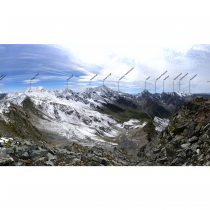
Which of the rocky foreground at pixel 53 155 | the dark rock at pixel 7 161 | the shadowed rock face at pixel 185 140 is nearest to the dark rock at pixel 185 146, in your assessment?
the shadowed rock face at pixel 185 140

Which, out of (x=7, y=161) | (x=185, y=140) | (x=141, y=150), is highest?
(x=185, y=140)

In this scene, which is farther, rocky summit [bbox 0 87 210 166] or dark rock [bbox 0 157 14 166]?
rocky summit [bbox 0 87 210 166]

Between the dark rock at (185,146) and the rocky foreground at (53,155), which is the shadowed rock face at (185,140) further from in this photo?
the rocky foreground at (53,155)

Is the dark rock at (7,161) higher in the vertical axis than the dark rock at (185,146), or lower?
lower

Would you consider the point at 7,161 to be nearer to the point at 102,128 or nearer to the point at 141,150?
the point at 102,128

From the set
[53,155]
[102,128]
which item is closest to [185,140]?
[102,128]

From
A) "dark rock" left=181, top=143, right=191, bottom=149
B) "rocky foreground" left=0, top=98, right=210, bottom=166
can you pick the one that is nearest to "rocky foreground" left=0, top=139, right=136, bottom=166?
"rocky foreground" left=0, top=98, right=210, bottom=166

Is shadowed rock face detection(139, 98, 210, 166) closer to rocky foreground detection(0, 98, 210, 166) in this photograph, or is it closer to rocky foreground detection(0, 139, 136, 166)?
rocky foreground detection(0, 98, 210, 166)
